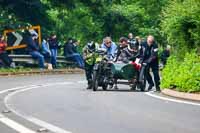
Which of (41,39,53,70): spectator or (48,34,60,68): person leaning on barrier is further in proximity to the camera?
(48,34,60,68): person leaning on barrier

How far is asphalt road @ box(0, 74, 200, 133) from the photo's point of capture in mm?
11844

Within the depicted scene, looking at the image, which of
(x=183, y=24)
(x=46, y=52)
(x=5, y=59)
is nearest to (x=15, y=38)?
(x=46, y=52)

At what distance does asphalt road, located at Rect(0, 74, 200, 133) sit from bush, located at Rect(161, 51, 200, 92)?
0.80 m

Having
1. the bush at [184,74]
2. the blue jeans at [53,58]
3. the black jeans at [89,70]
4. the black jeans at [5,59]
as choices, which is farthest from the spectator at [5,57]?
the bush at [184,74]

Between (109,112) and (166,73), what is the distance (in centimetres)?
579

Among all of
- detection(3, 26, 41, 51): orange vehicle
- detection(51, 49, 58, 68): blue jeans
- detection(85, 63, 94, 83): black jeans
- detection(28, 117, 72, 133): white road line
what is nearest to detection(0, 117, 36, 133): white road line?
detection(28, 117, 72, 133): white road line

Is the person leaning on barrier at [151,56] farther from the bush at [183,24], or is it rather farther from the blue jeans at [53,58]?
the blue jeans at [53,58]

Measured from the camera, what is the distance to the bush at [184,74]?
57.2 ft

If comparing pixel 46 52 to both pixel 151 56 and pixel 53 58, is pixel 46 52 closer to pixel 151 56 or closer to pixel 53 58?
pixel 53 58

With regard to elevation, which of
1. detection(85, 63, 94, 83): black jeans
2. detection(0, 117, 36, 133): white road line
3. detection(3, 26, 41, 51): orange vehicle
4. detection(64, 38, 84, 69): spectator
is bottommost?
detection(0, 117, 36, 133): white road line

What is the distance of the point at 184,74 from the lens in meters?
18.1

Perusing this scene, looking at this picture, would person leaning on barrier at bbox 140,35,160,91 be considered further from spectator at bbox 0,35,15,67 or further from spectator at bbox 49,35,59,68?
spectator at bbox 49,35,59,68

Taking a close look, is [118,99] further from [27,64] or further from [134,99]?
[27,64]

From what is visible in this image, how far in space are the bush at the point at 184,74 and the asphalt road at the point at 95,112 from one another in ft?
2.62
